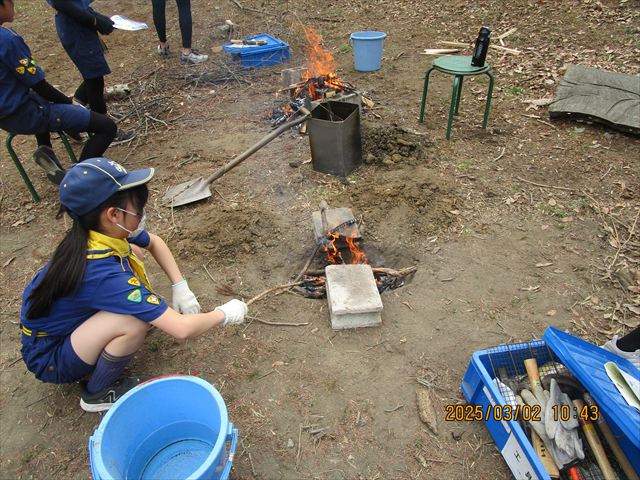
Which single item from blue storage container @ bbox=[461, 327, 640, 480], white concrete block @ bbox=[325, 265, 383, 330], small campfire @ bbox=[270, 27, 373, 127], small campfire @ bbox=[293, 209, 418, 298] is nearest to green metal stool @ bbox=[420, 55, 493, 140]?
small campfire @ bbox=[270, 27, 373, 127]

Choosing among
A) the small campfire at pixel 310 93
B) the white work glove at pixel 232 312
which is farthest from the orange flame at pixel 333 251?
the small campfire at pixel 310 93

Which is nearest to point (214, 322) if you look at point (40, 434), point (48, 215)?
point (40, 434)

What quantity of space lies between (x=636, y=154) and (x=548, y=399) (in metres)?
3.63

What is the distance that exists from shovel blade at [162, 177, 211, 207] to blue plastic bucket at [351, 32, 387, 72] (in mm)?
3729

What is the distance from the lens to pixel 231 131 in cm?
545

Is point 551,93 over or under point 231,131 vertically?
over

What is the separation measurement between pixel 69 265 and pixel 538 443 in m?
2.49

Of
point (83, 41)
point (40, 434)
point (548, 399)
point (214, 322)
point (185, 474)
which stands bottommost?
point (40, 434)

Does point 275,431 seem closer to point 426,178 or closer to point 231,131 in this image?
point 426,178

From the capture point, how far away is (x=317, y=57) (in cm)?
750

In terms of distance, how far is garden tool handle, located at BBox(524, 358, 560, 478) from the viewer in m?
1.90

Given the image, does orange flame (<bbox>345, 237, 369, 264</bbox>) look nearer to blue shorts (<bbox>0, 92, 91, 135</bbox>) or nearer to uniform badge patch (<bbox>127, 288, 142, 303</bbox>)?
uniform badge patch (<bbox>127, 288, 142, 303</bbox>)

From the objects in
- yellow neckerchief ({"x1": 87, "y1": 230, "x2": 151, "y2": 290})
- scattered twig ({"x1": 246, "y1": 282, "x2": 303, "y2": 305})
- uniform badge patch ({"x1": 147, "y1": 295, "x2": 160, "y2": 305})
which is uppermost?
yellow neckerchief ({"x1": 87, "y1": 230, "x2": 151, "y2": 290})

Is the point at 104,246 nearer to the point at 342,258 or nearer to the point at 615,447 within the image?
the point at 342,258
